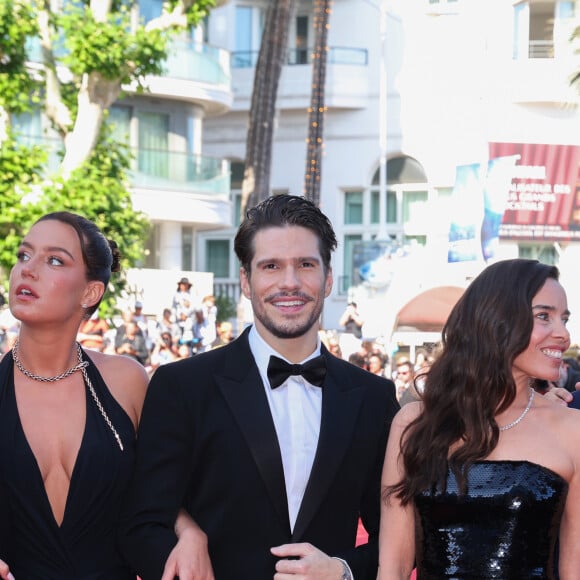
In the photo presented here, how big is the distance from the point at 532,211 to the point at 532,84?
3.86 m

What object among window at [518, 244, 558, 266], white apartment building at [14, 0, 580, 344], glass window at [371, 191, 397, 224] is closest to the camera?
white apartment building at [14, 0, 580, 344]

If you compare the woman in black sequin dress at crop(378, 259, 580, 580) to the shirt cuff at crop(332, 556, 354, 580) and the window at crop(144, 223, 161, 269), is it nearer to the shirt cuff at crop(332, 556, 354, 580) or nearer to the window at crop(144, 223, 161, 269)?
the shirt cuff at crop(332, 556, 354, 580)

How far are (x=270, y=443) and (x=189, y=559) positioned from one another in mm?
445

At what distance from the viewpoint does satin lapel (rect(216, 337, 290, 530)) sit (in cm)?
412

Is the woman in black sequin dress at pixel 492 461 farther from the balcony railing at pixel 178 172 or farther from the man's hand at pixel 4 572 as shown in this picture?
the balcony railing at pixel 178 172

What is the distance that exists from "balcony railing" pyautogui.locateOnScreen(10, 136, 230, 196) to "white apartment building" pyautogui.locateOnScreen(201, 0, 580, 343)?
528 cm

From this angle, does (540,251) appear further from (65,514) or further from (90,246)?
(65,514)

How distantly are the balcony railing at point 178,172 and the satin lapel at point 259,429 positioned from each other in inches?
1060

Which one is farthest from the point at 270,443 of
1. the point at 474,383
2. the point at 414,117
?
the point at 414,117

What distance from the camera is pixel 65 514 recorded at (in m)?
4.43

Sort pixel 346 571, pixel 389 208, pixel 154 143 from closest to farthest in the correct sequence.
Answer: pixel 346 571
pixel 154 143
pixel 389 208

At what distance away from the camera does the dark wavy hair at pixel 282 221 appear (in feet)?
14.3

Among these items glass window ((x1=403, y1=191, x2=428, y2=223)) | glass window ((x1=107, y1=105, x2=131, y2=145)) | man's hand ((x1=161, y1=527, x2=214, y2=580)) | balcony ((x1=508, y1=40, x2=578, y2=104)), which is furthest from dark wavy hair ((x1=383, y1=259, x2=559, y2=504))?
glass window ((x1=403, y1=191, x2=428, y2=223))

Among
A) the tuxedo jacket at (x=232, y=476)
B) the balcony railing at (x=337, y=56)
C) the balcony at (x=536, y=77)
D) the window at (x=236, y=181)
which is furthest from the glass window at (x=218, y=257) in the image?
the tuxedo jacket at (x=232, y=476)
